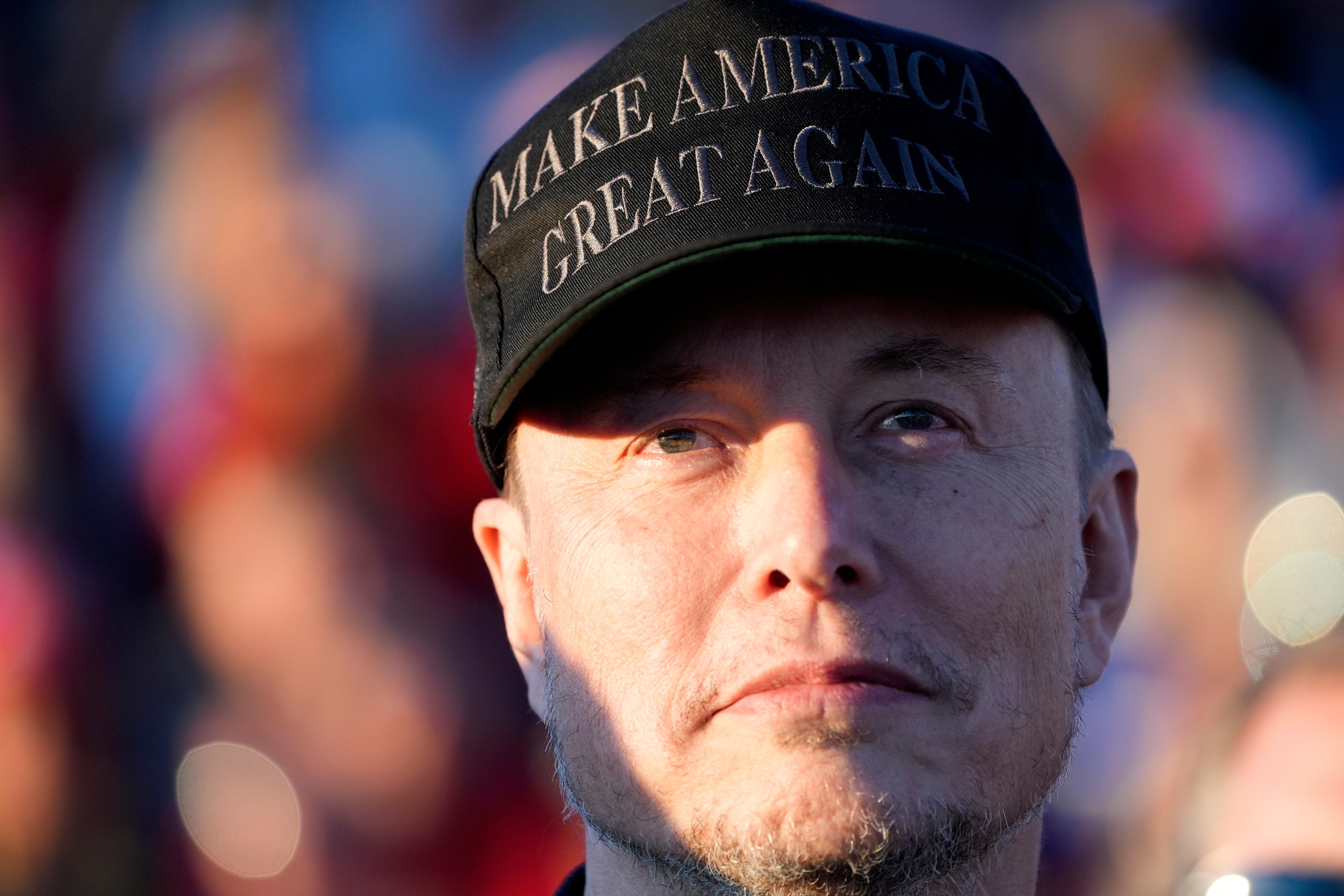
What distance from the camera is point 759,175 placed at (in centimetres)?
149

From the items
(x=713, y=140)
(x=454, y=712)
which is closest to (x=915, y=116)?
(x=713, y=140)

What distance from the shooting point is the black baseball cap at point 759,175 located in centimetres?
148

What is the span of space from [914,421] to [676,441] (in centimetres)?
32

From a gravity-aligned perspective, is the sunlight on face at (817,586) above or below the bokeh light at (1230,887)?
above

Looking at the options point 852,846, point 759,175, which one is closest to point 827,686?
point 852,846

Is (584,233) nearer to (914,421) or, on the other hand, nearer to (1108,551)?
(914,421)

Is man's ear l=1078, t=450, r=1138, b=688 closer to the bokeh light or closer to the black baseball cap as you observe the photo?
the black baseball cap

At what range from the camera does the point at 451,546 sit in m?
3.68

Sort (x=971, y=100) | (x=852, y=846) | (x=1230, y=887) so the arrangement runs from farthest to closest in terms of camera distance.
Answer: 1. (x=1230, y=887)
2. (x=971, y=100)
3. (x=852, y=846)

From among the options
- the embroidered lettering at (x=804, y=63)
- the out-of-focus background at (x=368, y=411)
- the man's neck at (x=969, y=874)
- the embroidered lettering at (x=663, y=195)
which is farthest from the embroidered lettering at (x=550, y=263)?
the out-of-focus background at (x=368, y=411)

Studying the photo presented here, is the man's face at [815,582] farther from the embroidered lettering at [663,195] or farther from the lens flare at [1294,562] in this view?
the lens flare at [1294,562]

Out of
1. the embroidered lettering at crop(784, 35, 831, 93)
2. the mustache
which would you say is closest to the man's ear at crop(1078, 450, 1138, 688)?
the mustache

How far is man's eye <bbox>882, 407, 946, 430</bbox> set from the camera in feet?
5.28

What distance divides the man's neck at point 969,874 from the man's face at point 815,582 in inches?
3.7
